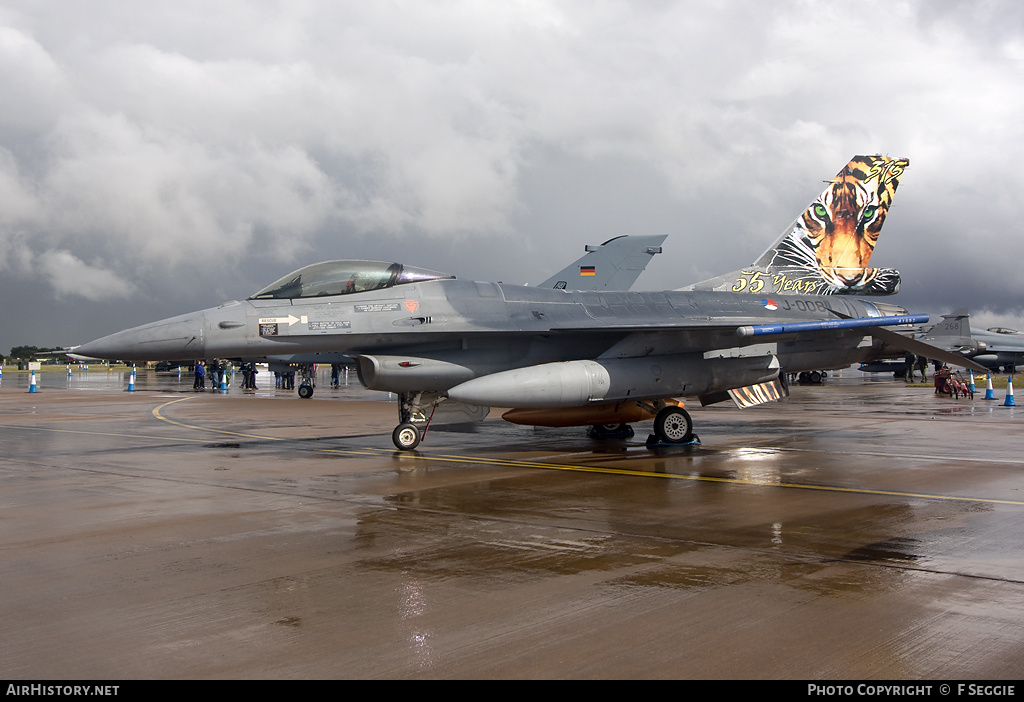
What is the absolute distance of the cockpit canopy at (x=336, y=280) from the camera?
11.2 meters

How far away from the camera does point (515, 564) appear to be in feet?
17.4

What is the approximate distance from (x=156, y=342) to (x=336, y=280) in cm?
246

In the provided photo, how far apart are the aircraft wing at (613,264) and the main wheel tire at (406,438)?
13.3m

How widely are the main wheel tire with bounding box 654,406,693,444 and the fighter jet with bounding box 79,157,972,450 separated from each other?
17 millimetres

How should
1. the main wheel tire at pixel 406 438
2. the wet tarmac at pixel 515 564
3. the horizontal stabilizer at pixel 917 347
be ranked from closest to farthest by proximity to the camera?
the wet tarmac at pixel 515 564 < the main wheel tire at pixel 406 438 < the horizontal stabilizer at pixel 917 347

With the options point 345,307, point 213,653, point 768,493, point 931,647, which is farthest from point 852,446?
point 213,653

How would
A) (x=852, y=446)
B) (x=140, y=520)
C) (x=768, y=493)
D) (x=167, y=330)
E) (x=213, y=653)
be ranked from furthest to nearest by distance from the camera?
(x=852, y=446), (x=167, y=330), (x=768, y=493), (x=140, y=520), (x=213, y=653)

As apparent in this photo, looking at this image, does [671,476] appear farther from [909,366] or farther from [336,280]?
[909,366]

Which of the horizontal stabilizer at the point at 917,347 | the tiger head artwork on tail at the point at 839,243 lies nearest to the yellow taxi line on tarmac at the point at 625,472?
the horizontal stabilizer at the point at 917,347

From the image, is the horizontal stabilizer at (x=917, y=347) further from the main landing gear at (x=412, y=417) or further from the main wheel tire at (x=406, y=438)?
the main wheel tire at (x=406, y=438)

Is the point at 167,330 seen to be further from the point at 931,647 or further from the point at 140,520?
the point at 931,647
